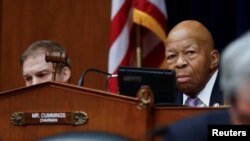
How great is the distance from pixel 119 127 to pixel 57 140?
1714mm

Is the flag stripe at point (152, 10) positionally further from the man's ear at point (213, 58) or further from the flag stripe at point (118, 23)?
the man's ear at point (213, 58)

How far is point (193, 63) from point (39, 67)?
0.86 meters

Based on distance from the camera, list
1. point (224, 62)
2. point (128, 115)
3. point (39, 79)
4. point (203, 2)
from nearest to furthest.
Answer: point (224, 62)
point (128, 115)
point (39, 79)
point (203, 2)

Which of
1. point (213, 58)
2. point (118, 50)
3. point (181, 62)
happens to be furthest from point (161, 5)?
point (181, 62)

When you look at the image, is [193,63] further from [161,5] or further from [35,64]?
[161,5]

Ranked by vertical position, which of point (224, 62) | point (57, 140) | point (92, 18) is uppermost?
point (92, 18)

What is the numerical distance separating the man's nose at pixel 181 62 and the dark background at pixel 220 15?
4.73ft

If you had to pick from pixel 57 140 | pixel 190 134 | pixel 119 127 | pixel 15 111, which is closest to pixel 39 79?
pixel 15 111

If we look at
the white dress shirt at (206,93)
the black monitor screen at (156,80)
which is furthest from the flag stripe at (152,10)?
the black monitor screen at (156,80)

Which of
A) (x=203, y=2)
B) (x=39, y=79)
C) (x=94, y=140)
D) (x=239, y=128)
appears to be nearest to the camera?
(x=94, y=140)

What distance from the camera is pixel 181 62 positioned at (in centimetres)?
425

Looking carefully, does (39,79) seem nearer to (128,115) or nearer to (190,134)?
(128,115)

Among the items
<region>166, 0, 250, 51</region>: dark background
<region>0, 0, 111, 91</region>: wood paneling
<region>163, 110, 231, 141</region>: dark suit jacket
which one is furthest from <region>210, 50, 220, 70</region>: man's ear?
<region>163, 110, 231, 141</region>: dark suit jacket

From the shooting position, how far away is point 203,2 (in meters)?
5.95
